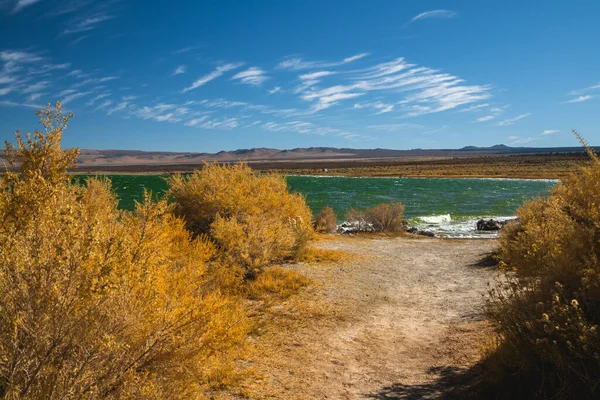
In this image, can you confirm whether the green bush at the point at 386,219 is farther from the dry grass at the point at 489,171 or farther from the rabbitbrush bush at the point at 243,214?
the dry grass at the point at 489,171

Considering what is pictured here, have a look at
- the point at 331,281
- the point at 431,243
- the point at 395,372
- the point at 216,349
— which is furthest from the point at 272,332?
the point at 431,243

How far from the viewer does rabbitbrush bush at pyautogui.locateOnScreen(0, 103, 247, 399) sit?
124 inches

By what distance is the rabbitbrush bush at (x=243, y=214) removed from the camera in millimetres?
10922

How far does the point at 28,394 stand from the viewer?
9.83ft

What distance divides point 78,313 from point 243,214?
359 inches

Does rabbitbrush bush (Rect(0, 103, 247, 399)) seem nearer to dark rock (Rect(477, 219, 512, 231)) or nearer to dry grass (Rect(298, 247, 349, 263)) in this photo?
dry grass (Rect(298, 247, 349, 263))

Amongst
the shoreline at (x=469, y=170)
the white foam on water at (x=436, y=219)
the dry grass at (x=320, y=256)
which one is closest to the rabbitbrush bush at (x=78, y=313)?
the dry grass at (x=320, y=256)

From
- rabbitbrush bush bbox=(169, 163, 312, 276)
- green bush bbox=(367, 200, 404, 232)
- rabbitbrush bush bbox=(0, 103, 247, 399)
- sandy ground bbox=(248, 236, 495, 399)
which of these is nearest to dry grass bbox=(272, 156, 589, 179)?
green bush bbox=(367, 200, 404, 232)

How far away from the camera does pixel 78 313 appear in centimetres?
352

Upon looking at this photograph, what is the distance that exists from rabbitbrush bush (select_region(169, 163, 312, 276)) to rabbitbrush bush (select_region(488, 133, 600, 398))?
6.49 m

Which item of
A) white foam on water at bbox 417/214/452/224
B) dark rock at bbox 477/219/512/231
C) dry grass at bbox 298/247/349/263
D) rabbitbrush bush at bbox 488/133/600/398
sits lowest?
white foam on water at bbox 417/214/452/224

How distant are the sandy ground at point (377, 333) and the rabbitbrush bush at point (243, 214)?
4.30 feet

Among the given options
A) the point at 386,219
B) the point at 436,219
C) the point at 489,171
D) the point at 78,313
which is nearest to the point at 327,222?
the point at 386,219

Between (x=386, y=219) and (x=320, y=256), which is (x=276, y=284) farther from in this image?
(x=386, y=219)
